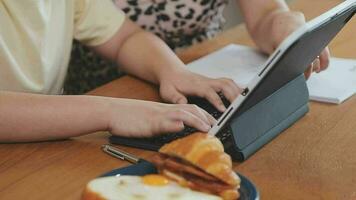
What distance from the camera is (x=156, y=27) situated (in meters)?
1.62

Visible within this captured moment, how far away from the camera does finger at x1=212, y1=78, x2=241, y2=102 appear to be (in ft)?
3.56

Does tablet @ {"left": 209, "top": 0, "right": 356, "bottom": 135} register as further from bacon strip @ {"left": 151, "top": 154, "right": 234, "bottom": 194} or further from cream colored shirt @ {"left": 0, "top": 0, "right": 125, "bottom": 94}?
cream colored shirt @ {"left": 0, "top": 0, "right": 125, "bottom": 94}

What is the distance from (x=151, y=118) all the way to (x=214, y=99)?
0.52ft

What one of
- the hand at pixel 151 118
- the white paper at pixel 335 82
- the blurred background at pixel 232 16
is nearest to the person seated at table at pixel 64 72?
the hand at pixel 151 118

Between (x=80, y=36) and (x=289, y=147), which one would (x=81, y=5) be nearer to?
(x=80, y=36)

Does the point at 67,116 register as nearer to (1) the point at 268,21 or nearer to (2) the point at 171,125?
(2) the point at 171,125

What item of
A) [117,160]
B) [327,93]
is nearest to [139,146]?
[117,160]

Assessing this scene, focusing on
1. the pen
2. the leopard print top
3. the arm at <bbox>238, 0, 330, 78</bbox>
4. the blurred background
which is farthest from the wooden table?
the blurred background

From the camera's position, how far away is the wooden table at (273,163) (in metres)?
0.84

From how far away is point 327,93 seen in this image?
113 cm

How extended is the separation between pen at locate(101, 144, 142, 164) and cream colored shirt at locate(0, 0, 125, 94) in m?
0.33

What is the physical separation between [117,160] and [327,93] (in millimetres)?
422

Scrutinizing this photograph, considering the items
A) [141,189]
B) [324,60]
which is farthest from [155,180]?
[324,60]

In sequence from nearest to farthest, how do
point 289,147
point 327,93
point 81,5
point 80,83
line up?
point 289,147, point 327,93, point 81,5, point 80,83
